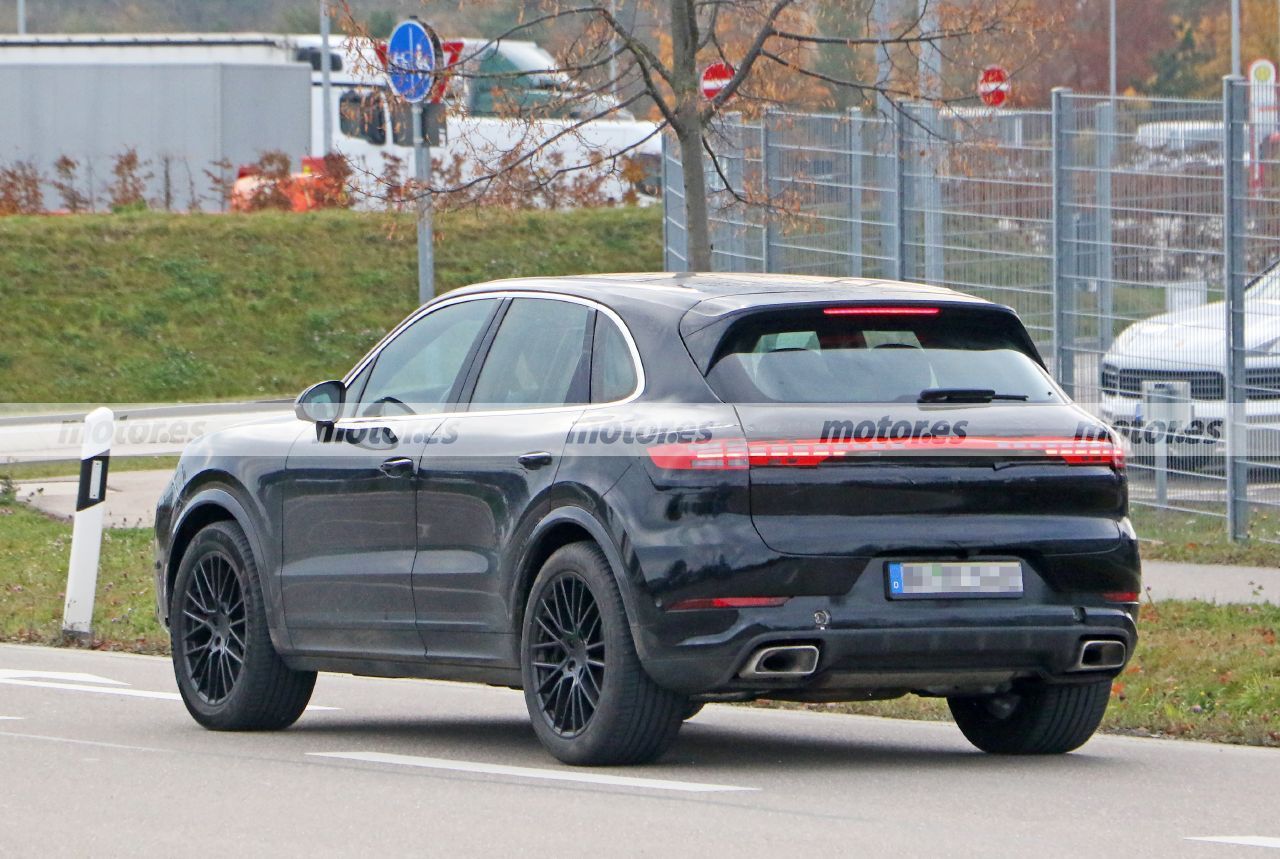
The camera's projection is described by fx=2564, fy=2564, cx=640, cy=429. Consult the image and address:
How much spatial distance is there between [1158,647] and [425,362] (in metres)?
3.73

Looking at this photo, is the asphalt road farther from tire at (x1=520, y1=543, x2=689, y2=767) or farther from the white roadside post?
the white roadside post

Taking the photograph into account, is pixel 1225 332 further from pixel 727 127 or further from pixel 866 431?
pixel 866 431

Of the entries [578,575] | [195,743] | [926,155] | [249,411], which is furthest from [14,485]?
[578,575]

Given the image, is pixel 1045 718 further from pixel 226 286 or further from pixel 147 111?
pixel 147 111

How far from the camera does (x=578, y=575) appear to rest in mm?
8172

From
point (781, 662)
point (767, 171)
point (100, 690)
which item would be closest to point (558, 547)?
point (781, 662)

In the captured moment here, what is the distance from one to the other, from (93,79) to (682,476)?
1291 inches

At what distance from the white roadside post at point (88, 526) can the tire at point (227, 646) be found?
2.95 metres

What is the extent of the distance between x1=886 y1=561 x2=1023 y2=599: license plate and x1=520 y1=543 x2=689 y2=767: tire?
0.81 m

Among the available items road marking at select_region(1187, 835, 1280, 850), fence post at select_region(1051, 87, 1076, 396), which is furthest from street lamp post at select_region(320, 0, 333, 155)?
road marking at select_region(1187, 835, 1280, 850)

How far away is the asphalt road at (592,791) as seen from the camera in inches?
272

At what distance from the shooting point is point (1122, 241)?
630 inches

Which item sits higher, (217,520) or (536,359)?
(536,359)

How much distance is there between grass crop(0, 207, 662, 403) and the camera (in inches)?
1150
